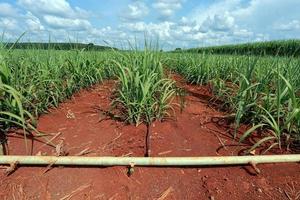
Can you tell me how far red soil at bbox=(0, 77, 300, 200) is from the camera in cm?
216

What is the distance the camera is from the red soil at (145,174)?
2.16 meters

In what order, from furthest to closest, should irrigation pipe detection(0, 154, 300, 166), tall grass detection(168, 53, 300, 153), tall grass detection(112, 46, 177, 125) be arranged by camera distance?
tall grass detection(112, 46, 177, 125), tall grass detection(168, 53, 300, 153), irrigation pipe detection(0, 154, 300, 166)

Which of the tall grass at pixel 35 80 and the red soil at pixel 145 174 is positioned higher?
the tall grass at pixel 35 80

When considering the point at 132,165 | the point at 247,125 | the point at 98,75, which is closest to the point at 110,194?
the point at 132,165

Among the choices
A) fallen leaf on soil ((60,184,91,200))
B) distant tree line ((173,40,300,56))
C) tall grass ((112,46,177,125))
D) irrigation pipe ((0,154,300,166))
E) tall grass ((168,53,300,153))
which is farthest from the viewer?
distant tree line ((173,40,300,56))

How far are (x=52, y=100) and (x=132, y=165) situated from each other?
1493 mm

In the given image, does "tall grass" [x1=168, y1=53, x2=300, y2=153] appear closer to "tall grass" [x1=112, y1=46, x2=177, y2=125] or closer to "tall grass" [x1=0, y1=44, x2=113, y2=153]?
"tall grass" [x1=112, y1=46, x2=177, y2=125]

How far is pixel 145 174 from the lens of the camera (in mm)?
2295

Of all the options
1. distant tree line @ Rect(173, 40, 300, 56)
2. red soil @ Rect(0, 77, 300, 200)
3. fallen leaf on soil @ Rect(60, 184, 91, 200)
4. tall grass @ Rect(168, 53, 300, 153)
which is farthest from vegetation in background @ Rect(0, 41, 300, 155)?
distant tree line @ Rect(173, 40, 300, 56)

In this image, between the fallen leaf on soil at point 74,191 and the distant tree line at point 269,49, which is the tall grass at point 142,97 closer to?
the fallen leaf on soil at point 74,191

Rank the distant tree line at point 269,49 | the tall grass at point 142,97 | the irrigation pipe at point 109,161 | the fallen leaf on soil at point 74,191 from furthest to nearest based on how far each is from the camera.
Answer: the distant tree line at point 269,49
the tall grass at point 142,97
the irrigation pipe at point 109,161
the fallen leaf on soil at point 74,191

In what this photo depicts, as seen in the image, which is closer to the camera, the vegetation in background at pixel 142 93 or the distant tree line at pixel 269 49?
the vegetation in background at pixel 142 93

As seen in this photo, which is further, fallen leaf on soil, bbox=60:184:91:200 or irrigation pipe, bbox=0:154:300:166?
irrigation pipe, bbox=0:154:300:166

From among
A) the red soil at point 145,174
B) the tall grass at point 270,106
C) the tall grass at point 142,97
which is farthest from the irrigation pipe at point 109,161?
the tall grass at point 142,97
